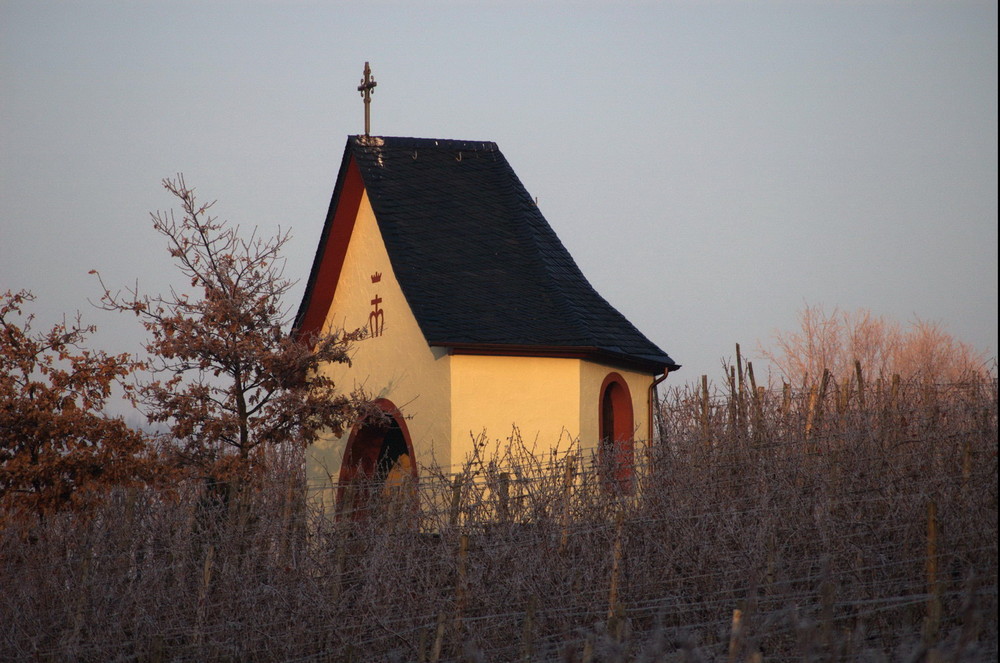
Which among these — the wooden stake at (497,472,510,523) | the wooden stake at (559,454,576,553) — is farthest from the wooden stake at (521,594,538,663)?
the wooden stake at (497,472,510,523)

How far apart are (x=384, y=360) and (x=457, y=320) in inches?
67.9

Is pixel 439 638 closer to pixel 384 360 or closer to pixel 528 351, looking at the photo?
pixel 528 351

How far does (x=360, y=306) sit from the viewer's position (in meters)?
18.1

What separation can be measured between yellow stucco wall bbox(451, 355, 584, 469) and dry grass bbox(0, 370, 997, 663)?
7.81ft

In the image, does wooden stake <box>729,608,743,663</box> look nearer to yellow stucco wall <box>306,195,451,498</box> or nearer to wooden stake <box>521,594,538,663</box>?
wooden stake <box>521,594,538,663</box>

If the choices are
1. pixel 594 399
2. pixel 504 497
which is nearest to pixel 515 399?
pixel 594 399

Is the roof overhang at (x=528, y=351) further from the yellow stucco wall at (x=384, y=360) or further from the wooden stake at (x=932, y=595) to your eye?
the wooden stake at (x=932, y=595)

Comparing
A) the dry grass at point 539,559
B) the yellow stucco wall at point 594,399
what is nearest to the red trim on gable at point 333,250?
the yellow stucco wall at point 594,399

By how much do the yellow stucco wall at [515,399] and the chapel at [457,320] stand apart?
2 cm

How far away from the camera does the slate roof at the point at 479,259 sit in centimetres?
1584

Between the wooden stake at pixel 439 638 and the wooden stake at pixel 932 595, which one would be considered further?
the wooden stake at pixel 439 638

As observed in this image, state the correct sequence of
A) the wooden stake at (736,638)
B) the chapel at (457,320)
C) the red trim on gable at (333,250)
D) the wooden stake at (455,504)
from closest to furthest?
the wooden stake at (736,638) < the wooden stake at (455,504) < the chapel at (457,320) < the red trim on gable at (333,250)

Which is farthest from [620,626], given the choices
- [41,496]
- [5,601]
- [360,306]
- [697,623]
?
[360,306]

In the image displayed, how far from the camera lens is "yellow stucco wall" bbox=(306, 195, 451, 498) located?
51.9 ft
